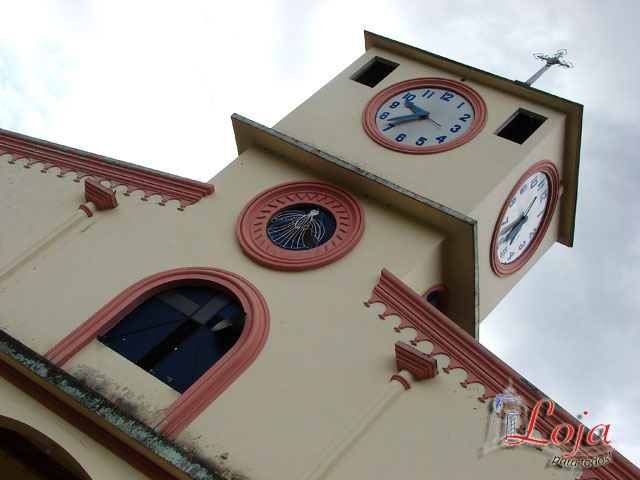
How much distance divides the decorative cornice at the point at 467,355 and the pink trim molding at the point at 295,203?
0.98 metres

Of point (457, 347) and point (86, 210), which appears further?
point (86, 210)

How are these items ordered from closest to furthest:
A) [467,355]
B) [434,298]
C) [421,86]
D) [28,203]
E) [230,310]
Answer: [467,355], [230,310], [28,203], [434,298], [421,86]

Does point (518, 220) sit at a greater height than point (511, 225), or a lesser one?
greater

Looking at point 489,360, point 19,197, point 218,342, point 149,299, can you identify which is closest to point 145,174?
point 19,197

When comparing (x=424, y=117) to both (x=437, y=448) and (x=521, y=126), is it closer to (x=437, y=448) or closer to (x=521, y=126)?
(x=521, y=126)

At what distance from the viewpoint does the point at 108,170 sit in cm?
1221

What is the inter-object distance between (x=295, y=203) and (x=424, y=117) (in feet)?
11.1

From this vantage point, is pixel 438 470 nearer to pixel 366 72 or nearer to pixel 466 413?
pixel 466 413

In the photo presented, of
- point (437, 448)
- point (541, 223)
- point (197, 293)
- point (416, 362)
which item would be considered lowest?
point (437, 448)

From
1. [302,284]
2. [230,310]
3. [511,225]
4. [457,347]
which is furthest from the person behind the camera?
[511,225]

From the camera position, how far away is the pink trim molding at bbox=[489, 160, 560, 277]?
13000mm

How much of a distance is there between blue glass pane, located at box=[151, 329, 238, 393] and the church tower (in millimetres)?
24

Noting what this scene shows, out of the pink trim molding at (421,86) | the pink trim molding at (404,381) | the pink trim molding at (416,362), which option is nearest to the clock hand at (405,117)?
the pink trim molding at (421,86)

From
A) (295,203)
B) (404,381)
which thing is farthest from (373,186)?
(404,381)
